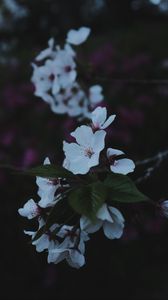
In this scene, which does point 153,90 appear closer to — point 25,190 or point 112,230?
point 25,190

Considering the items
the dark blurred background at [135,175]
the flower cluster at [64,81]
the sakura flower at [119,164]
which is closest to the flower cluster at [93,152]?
the sakura flower at [119,164]

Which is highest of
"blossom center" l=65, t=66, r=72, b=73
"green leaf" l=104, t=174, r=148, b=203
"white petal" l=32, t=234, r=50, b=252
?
"blossom center" l=65, t=66, r=72, b=73

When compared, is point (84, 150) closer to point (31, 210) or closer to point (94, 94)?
point (31, 210)

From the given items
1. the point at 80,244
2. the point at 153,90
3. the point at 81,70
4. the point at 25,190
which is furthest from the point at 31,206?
the point at 153,90

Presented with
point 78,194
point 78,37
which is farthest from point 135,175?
point 78,194

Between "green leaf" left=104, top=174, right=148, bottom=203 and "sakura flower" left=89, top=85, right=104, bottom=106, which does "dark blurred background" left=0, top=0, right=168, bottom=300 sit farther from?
"green leaf" left=104, top=174, right=148, bottom=203

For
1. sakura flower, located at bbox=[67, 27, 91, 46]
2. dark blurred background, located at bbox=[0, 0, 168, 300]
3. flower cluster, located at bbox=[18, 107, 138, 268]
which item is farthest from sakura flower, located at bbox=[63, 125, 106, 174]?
dark blurred background, located at bbox=[0, 0, 168, 300]
